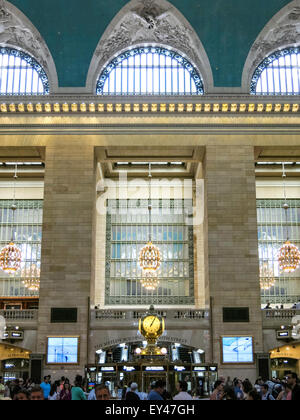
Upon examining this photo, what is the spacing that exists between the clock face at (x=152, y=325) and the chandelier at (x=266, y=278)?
17810 millimetres

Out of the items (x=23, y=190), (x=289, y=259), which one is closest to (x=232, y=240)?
(x=289, y=259)

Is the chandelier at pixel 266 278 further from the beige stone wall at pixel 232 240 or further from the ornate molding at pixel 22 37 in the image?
the ornate molding at pixel 22 37

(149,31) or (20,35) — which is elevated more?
(149,31)

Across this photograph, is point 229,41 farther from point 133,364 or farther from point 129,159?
point 133,364

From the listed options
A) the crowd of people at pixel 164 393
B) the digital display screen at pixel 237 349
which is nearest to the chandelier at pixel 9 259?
the digital display screen at pixel 237 349

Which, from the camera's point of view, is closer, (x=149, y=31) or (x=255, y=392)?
(x=255, y=392)

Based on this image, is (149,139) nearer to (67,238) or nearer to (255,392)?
(67,238)

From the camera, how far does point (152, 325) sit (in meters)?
10.9

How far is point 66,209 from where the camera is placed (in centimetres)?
2184

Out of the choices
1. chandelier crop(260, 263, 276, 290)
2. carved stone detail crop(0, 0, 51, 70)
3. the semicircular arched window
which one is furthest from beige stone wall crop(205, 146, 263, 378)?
carved stone detail crop(0, 0, 51, 70)

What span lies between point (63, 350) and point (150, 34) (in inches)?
506

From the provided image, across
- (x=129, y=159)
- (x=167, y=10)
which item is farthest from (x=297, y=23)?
(x=129, y=159)
